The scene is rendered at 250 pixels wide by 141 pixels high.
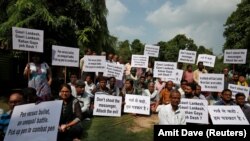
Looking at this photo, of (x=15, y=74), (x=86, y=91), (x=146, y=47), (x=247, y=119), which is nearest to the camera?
(x=247, y=119)

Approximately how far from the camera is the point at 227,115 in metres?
8.77

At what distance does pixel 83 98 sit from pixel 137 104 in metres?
1.83

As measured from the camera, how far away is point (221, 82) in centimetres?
1198

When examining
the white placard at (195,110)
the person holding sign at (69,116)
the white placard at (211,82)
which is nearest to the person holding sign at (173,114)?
the person holding sign at (69,116)

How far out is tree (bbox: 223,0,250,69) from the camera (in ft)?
120

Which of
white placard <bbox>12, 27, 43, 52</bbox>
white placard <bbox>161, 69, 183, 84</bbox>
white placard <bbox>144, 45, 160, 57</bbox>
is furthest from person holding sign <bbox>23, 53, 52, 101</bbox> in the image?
white placard <bbox>144, 45, 160, 57</bbox>

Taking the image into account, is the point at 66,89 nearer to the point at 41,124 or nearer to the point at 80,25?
the point at 41,124

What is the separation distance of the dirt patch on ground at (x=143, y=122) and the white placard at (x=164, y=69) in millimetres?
1952

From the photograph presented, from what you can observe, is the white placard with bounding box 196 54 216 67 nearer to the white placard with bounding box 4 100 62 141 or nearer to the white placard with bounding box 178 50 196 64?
the white placard with bounding box 178 50 196 64

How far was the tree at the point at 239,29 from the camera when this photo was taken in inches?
1442

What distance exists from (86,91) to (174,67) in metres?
3.40

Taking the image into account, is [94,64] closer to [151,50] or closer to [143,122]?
[143,122]

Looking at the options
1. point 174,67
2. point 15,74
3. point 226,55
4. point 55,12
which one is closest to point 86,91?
point 174,67

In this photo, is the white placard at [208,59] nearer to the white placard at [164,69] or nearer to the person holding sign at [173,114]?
the white placard at [164,69]
